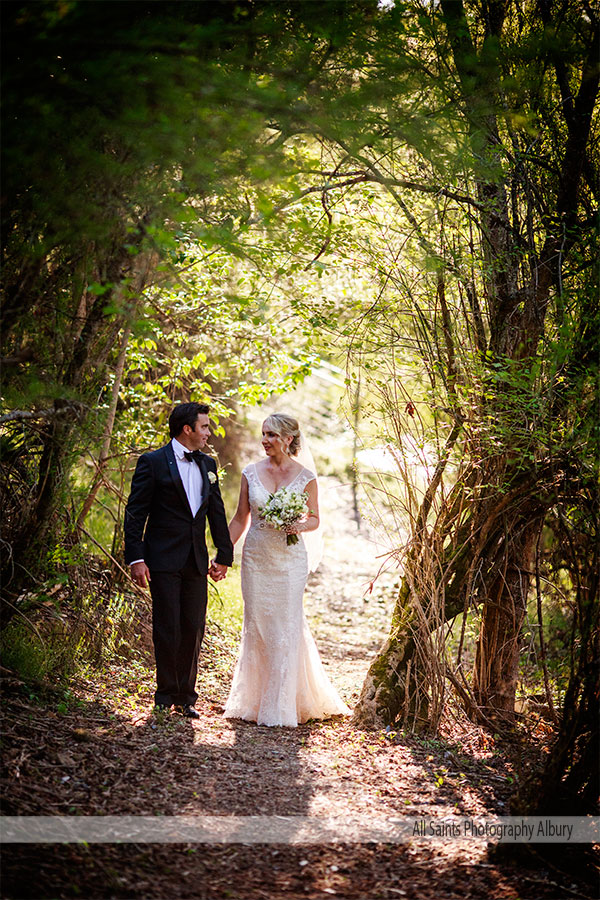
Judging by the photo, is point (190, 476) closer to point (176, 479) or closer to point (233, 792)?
point (176, 479)

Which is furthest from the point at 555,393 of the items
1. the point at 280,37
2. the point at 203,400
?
the point at 203,400

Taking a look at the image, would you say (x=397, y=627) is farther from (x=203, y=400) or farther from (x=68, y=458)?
(x=203, y=400)

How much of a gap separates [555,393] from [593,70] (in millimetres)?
1794

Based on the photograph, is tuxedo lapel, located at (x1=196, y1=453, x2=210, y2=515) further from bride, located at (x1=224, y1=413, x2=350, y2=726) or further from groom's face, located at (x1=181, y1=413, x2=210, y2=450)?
bride, located at (x1=224, y1=413, x2=350, y2=726)

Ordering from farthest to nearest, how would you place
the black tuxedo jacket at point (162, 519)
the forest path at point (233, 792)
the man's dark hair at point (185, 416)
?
1. the man's dark hair at point (185, 416)
2. the black tuxedo jacket at point (162, 519)
3. the forest path at point (233, 792)

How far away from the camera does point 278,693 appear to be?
5.27m

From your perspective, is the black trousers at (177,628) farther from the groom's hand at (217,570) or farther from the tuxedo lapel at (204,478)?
the tuxedo lapel at (204,478)

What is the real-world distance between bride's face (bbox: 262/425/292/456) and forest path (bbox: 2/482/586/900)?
182 centimetres

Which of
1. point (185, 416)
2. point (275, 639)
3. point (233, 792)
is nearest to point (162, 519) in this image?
point (185, 416)

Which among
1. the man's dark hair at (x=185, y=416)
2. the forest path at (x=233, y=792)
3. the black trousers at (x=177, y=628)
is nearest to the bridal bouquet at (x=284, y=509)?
the black trousers at (x=177, y=628)

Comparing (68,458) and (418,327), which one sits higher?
(418,327)

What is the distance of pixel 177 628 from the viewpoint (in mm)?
5000

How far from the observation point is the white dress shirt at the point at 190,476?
5.13m

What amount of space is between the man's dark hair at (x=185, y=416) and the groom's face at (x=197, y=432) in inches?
0.8
